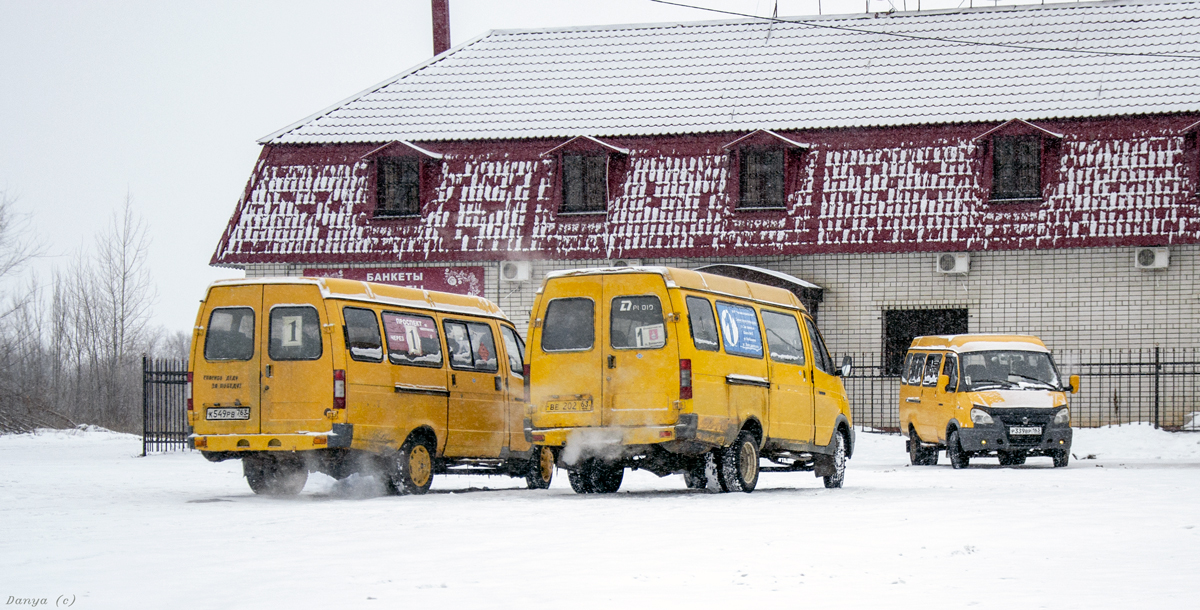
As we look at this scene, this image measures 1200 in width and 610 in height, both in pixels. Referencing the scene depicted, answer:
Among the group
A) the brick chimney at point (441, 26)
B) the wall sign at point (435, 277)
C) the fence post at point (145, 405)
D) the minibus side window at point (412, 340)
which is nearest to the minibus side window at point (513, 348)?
the minibus side window at point (412, 340)

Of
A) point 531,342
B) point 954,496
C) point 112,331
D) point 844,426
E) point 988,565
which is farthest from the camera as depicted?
point 112,331

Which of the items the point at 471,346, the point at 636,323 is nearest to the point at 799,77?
the point at 471,346

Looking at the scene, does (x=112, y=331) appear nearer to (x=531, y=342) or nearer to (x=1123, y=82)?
A: (x=1123, y=82)

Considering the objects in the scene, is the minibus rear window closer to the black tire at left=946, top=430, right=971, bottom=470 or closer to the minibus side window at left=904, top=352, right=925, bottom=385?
the black tire at left=946, top=430, right=971, bottom=470

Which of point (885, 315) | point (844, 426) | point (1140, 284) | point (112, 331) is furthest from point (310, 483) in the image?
point (112, 331)

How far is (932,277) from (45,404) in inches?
859

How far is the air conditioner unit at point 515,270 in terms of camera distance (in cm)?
3019

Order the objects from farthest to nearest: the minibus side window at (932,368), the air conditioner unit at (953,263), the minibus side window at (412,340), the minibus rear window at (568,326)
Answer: the air conditioner unit at (953,263) < the minibus side window at (932,368) < the minibus side window at (412,340) < the minibus rear window at (568,326)

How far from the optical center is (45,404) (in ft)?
121

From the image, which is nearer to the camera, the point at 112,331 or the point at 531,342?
the point at 531,342

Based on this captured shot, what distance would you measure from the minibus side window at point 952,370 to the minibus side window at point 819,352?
4.00 meters

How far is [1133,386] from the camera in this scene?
2789 cm

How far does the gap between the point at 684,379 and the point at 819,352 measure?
3745mm

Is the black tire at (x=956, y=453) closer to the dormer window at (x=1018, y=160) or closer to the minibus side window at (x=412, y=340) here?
the dormer window at (x=1018, y=160)
